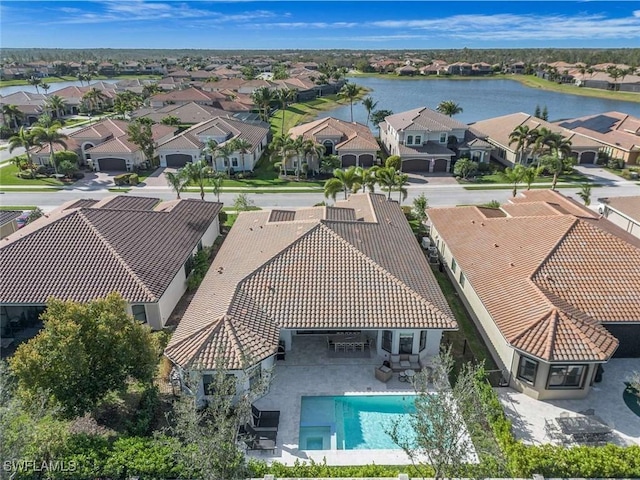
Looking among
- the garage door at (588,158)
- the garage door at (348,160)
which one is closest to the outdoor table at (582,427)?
the garage door at (348,160)

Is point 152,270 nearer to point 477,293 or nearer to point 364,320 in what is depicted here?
point 364,320

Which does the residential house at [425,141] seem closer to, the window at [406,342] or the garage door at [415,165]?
the garage door at [415,165]

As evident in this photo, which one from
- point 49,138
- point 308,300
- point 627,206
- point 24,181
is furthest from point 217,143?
point 627,206

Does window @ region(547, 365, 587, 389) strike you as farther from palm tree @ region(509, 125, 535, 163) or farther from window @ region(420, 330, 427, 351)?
palm tree @ region(509, 125, 535, 163)

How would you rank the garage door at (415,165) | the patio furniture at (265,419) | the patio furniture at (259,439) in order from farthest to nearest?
the garage door at (415,165) → the patio furniture at (265,419) → the patio furniture at (259,439)

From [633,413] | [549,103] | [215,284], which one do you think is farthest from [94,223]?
[549,103]
